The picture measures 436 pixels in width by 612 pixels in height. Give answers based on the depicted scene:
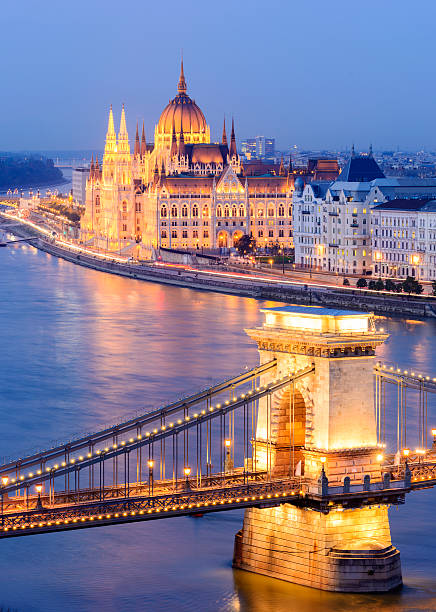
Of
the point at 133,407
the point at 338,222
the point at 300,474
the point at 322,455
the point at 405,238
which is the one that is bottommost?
the point at 133,407

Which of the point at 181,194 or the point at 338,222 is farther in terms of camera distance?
the point at 181,194

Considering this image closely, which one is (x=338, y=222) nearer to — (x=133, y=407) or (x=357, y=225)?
(x=357, y=225)

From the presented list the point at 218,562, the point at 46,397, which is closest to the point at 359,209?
the point at 46,397

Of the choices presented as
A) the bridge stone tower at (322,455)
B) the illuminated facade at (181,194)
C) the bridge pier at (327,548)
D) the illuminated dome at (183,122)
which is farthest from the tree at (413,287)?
the illuminated dome at (183,122)

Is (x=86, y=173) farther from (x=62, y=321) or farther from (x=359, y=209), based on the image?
(x=62, y=321)

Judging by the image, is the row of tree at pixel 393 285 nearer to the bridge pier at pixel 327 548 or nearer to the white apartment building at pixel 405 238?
the white apartment building at pixel 405 238

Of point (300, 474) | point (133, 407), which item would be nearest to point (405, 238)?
point (133, 407)
